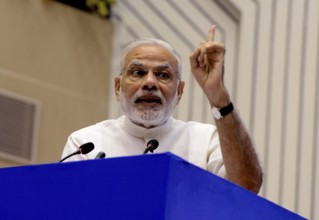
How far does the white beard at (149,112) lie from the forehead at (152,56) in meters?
0.14

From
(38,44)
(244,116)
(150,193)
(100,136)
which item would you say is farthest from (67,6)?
(150,193)

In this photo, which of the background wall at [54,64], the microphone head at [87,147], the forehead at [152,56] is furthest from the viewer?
the background wall at [54,64]

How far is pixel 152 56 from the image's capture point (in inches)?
185

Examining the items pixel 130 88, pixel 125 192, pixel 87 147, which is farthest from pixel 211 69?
pixel 125 192

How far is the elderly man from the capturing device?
4.39m

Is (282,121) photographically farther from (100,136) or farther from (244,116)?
(100,136)

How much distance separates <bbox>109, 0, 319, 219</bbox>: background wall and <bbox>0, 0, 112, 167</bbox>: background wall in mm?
646

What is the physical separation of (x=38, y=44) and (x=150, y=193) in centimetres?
451

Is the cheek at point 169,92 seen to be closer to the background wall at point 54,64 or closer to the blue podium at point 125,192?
the blue podium at point 125,192

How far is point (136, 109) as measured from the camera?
4645 mm

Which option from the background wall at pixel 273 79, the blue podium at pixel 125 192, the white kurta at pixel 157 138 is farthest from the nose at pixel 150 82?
the background wall at pixel 273 79

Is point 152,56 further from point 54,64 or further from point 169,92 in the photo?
point 54,64

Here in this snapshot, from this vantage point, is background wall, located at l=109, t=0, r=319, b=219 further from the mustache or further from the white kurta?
the mustache

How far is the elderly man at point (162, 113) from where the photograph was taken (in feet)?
14.4
